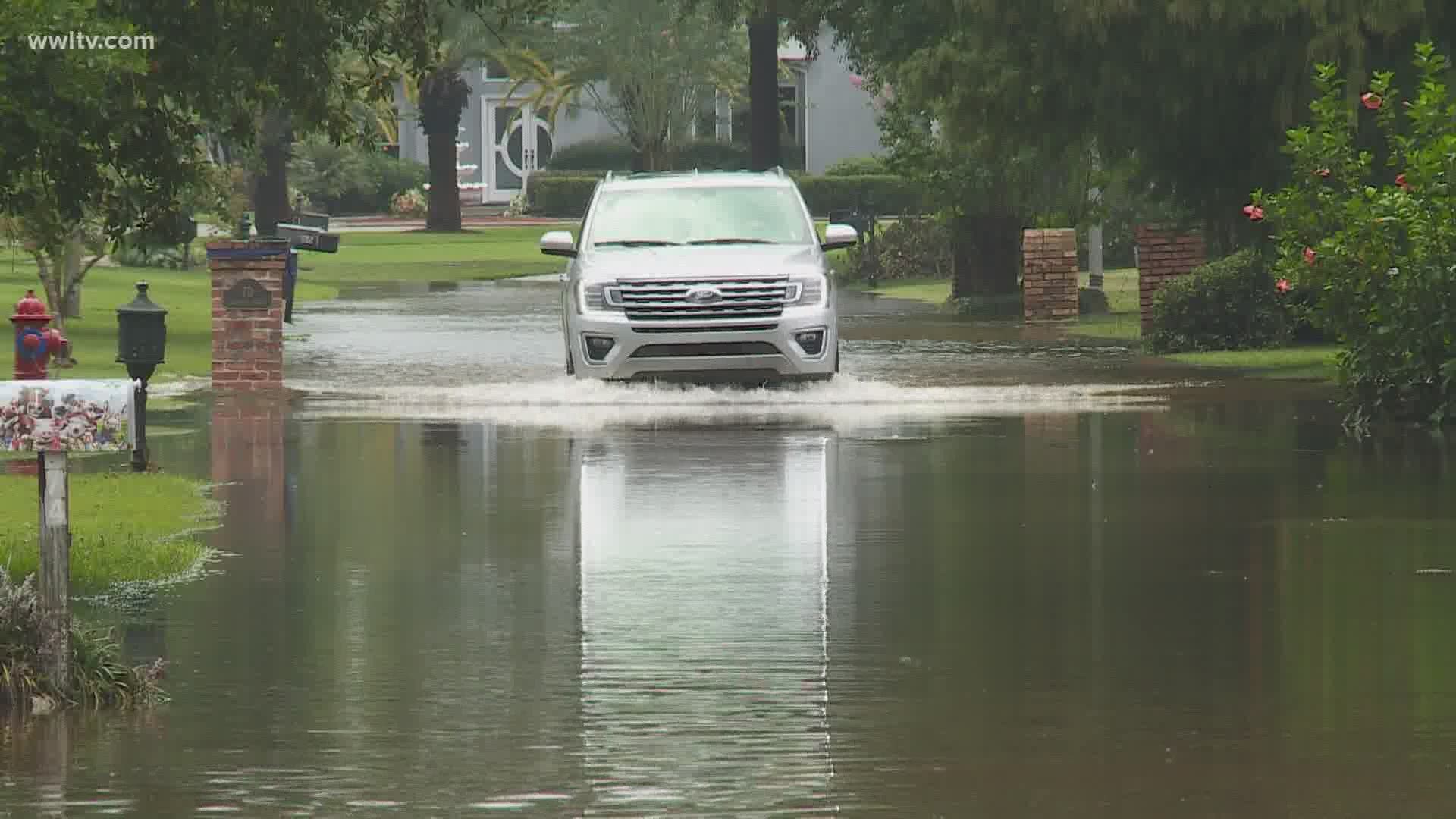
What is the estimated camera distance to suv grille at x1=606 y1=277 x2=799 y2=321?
20.8 m

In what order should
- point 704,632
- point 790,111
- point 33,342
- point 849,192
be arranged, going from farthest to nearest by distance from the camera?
point 790,111
point 849,192
point 33,342
point 704,632

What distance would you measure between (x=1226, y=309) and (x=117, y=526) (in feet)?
46.7

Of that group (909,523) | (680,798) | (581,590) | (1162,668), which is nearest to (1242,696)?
(1162,668)

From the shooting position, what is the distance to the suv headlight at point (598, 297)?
2091cm

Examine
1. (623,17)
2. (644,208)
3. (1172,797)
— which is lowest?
(1172,797)

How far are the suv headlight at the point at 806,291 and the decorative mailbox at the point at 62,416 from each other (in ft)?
40.8

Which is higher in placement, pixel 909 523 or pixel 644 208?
pixel 644 208

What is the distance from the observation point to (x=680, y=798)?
742cm

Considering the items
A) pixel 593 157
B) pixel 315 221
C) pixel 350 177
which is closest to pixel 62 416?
pixel 315 221

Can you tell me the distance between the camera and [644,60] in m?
69.5

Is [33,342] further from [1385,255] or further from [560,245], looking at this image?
[1385,255]

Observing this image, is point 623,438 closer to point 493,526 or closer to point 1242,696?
point 493,526

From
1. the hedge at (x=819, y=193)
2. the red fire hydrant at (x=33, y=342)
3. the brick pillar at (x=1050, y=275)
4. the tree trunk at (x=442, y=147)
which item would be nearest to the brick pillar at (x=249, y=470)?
the red fire hydrant at (x=33, y=342)

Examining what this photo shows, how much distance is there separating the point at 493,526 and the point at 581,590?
7.44 ft
